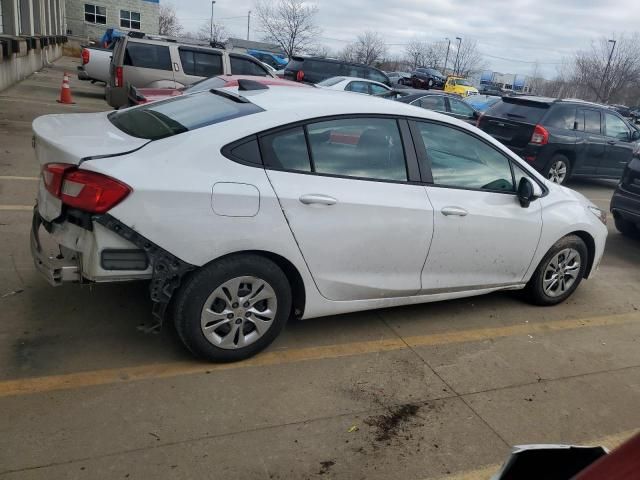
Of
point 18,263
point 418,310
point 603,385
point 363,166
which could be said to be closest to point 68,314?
point 18,263

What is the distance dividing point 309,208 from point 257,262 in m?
0.44

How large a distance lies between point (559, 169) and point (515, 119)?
1.28m

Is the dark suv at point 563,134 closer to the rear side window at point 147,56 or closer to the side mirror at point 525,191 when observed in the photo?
the side mirror at point 525,191

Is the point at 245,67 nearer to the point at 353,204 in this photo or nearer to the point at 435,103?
the point at 435,103

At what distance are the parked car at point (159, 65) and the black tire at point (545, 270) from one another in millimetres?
9482

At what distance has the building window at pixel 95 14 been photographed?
147 feet

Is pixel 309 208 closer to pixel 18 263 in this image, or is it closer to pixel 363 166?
pixel 363 166

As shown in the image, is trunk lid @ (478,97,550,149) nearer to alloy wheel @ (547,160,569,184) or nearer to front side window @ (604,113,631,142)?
alloy wheel @ (547,160,569,184)

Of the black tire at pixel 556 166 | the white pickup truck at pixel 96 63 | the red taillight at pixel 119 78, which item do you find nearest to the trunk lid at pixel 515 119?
the black tire at pixel 556 166

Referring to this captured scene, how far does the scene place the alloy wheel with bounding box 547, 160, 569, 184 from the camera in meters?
10.4

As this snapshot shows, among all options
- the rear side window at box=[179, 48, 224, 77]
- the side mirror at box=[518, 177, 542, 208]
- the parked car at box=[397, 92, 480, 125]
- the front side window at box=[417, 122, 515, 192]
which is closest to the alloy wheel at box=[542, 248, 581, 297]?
the side mirror at box=[518, 177, 542, 208]

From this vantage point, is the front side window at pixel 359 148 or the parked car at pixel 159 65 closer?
the front side window at pixel 359 148

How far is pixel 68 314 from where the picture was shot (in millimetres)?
3734

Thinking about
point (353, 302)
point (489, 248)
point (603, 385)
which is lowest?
point (603, 385)
